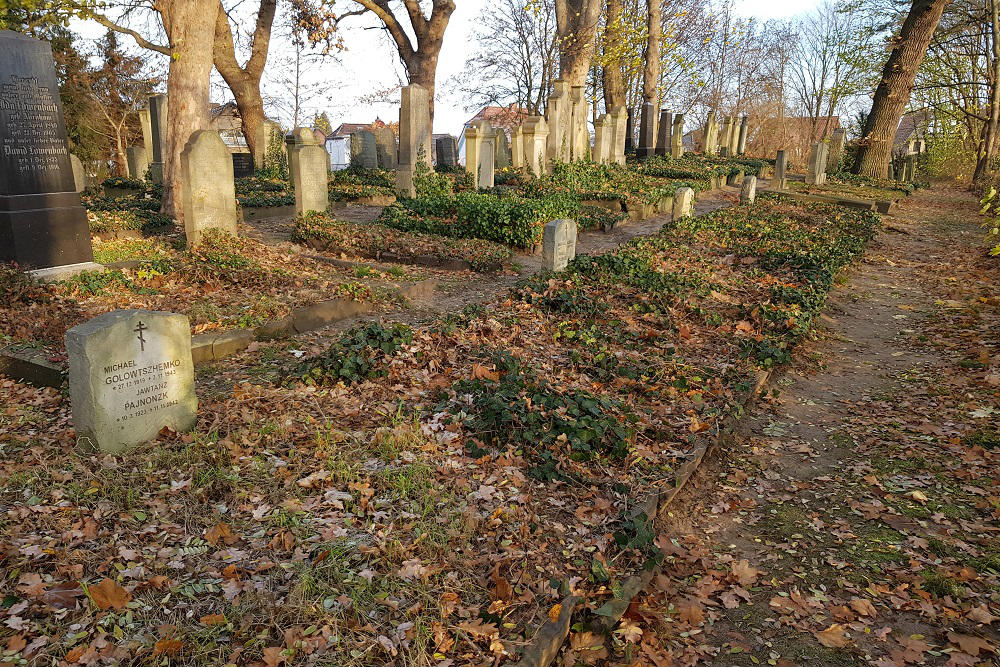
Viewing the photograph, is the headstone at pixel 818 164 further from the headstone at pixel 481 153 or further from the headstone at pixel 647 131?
the headstone at pixel 481 153

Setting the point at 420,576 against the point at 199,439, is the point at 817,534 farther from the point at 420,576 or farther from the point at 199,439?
the point at 199,439

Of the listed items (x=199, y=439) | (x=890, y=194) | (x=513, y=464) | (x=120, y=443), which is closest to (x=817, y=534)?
(x=513, y=464)

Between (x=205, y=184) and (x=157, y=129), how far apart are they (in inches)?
Answer: 454

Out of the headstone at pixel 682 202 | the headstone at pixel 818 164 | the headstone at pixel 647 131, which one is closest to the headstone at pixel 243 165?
the headstone at pixel 647 131

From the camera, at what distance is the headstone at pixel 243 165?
23484mm

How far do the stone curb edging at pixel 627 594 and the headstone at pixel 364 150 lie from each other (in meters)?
21.8

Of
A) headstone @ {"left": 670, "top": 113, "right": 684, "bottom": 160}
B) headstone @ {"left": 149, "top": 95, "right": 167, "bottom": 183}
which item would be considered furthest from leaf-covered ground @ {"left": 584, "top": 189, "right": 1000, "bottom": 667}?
headstone @ {"left": 670, "top": 113, "right": 684, "bottom": 160}

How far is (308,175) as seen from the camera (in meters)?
11.7

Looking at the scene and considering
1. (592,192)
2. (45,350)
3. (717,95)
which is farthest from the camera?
(717,95)

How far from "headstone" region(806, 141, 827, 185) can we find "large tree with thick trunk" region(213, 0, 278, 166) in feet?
64.2

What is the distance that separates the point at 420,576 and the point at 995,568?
10.6 feet

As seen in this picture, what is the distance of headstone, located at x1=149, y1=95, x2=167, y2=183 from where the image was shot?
57.8 feet

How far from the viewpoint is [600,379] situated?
18.9 feet

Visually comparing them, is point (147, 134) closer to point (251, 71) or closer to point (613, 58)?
point (251, 71)
